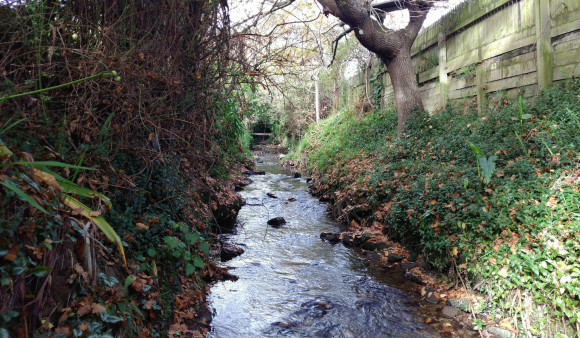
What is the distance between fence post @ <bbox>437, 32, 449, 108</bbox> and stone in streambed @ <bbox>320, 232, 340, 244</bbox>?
13.6 ft

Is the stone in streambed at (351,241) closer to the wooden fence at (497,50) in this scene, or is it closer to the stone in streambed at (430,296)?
the stone in streambed at (430,296)

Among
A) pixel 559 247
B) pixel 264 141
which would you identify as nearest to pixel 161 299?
pixel 559 247

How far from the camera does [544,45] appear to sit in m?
5.89

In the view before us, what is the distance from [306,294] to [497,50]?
18.3ft

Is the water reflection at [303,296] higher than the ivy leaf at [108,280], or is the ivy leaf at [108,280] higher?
the ivy leaf at [108,280]

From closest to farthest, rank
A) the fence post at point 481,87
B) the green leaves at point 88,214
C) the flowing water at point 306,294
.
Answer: the green leaves at point 88,214
the flowing water at point 306,294
the fence post at point 481,87

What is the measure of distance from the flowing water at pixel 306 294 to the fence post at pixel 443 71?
4.40 meters

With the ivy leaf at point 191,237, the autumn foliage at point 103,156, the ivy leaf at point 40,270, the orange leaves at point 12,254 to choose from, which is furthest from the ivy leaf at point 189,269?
the orange leaves at point 12,254

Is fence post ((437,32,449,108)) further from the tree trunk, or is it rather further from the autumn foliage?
the autumn foliage

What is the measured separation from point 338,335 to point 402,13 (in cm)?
850

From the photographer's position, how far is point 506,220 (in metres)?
4.23

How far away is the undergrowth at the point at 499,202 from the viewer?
11.7 feet

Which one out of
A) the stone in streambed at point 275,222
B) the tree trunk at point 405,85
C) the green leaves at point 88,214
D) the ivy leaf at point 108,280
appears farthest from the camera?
the tree trunk at point 405,85

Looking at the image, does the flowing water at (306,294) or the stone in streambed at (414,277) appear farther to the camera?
→ the stone in streambed at (414,277)
